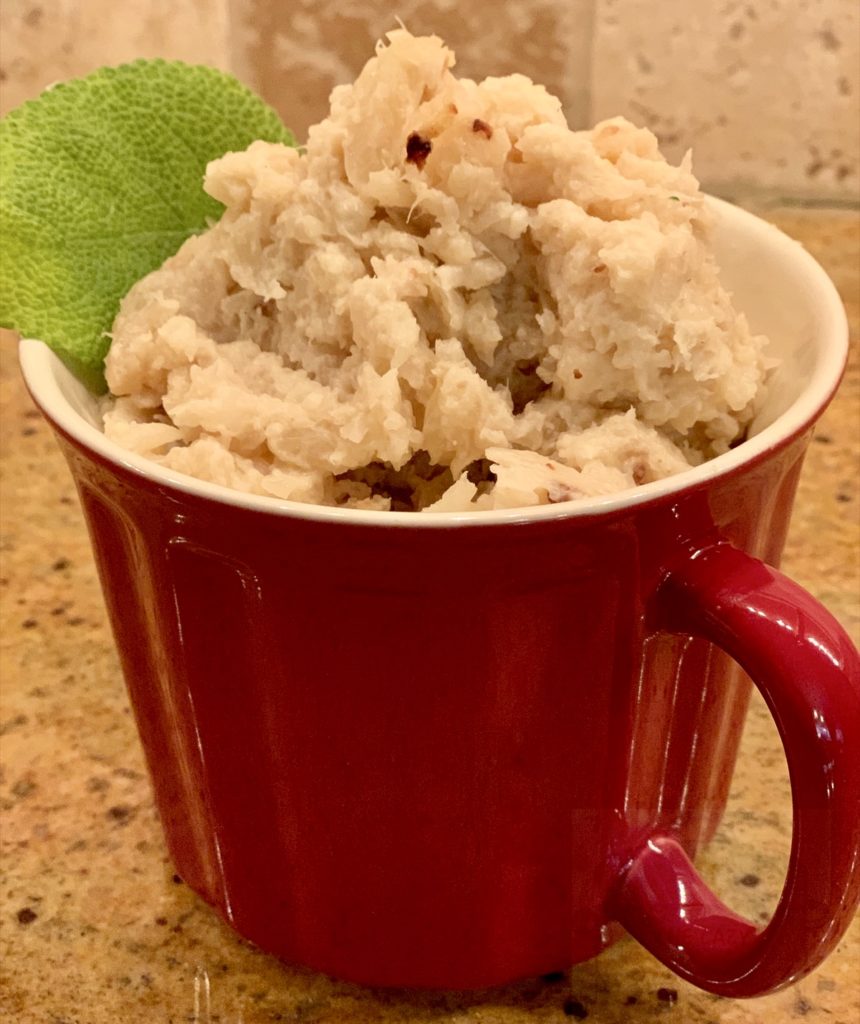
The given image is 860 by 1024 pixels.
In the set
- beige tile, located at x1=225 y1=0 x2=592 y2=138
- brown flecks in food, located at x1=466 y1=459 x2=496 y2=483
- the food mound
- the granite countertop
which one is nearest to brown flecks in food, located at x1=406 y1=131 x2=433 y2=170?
the food mound

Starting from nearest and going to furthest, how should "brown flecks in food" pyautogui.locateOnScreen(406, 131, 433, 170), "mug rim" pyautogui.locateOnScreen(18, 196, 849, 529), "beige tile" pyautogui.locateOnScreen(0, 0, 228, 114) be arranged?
"mug rim" pyautogui.locateOnScreen(18, 196, 849, 529)
"brown flecks in food" pyautogui.locateOnScreen(406, 131, 433, 170)
"beige tile" pyautogui.locateOnScreen(0, 0, 228, 114)

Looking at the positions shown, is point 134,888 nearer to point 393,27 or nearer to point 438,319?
point 438,319

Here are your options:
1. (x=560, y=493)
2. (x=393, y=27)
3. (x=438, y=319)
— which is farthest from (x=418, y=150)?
(x=393, y=27)

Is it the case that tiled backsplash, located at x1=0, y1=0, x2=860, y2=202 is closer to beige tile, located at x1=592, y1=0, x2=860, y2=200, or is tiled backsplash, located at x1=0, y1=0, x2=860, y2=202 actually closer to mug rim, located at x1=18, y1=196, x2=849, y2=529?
beige tile, located at x1=592, y1=0, x2=860, y2=200

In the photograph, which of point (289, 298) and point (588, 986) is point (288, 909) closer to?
point (588, 986)

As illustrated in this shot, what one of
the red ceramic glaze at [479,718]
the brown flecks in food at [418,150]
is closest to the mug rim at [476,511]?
the red ceramic glaze at [479,718]

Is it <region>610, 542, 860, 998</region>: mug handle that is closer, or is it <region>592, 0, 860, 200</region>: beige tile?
<region>610, 542, 860, 998</region>: mug handle

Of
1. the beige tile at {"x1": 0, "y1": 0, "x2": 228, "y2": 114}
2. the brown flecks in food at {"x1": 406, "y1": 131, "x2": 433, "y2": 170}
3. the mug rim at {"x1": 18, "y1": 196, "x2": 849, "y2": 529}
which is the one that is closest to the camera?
the mug rim at {"x1": 18, "y1": 196, "x2": 849, "y2": 529}

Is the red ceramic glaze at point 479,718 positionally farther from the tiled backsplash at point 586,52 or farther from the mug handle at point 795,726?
the tiled backsplash at point 586,52
